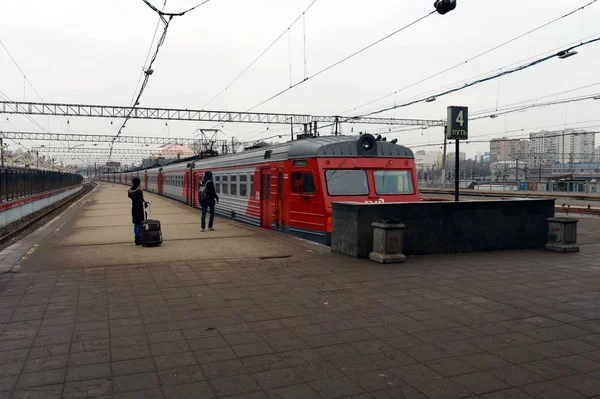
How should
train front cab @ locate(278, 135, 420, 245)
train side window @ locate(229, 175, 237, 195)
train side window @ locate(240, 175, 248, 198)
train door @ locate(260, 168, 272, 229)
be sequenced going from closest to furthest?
train front cab @ locate(278, 135, 420, 245) < train door @ locate(260, 168, 272, 229) < train side window @ locate(240, 175, 248, 198) < train side window @ locate(229, 175, 237, 195)

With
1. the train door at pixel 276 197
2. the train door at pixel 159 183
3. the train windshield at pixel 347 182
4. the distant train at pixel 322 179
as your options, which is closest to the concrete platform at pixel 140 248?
the train door at pixel 276 197

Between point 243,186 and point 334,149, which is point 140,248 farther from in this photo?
point 243,186

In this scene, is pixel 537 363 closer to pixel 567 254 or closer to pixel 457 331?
pixel 457 331

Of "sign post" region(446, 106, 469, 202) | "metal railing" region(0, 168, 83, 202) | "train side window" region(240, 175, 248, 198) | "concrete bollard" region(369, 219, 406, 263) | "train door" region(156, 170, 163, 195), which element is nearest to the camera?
"concrete bollard" region(369, 219, 406, 263)

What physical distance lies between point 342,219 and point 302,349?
5002 mm

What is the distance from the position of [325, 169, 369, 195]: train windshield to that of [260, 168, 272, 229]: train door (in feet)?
9.21

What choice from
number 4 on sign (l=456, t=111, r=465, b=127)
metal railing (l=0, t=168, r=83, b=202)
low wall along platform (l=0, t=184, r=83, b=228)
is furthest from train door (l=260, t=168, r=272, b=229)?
metal railing (l=0, t=168, r=83, b=202)

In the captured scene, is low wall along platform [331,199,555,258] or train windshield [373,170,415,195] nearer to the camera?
low wall along platform [331,199,555,258]

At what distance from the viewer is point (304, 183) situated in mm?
11289

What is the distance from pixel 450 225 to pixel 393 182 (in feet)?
7.96

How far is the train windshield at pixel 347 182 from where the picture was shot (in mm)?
10891

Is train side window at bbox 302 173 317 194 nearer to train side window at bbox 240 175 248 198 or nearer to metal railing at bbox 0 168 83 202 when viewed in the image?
train side window at bbox 240 175 248 198

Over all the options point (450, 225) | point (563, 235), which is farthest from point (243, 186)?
point (563, 235)

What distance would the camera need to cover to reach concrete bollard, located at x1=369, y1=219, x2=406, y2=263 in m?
8.45
